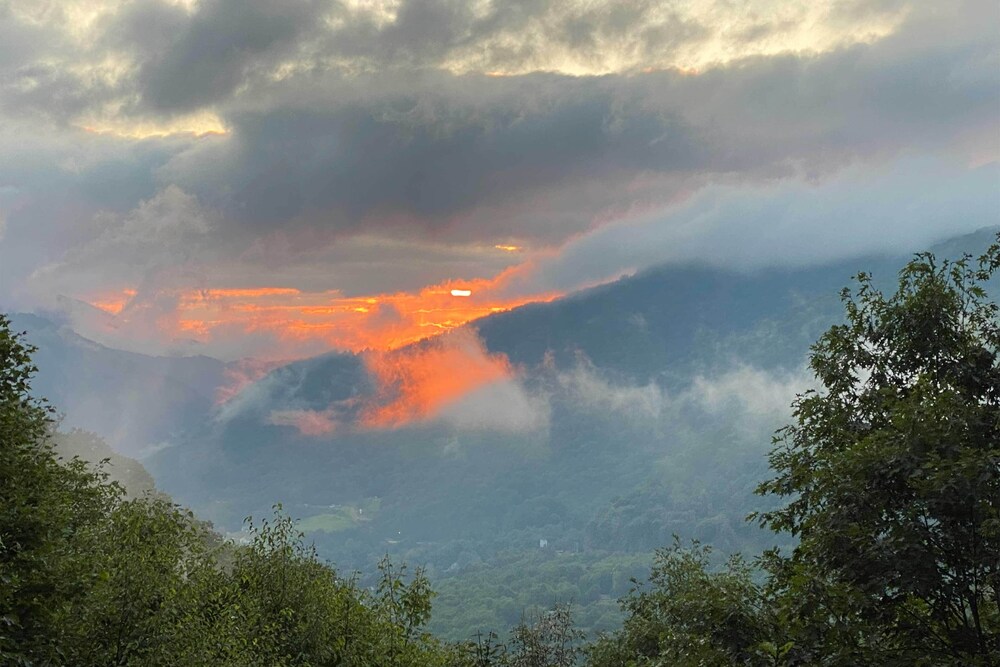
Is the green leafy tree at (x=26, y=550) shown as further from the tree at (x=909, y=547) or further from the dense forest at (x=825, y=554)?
the tree at (x=909, y=547)

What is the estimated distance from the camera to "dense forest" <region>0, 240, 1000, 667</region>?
19.3 meters

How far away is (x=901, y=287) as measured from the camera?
28219mm

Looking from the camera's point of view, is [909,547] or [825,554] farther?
[825,554]

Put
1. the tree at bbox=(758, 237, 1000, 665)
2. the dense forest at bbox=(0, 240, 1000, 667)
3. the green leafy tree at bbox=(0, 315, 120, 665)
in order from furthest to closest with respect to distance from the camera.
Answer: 1. the green leafy tree at bbox=(0, 315, 120, 665)
2. the dense forest at bbox=(0, 240, 1000, 667)
3. the tree at bbox=(758, 237, 1000, 665)

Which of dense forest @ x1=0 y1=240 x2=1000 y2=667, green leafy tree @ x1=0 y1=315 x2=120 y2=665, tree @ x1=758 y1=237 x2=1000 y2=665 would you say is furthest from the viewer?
green leafy tree @ x1=0 y1=315 x2=120 y2=665

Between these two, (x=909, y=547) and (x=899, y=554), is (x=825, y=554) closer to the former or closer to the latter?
(x=899, y=554)

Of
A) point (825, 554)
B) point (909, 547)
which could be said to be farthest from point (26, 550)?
point (909, 547)

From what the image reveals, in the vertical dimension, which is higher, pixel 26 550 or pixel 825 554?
pixel 26 550

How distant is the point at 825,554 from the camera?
67.8 feet

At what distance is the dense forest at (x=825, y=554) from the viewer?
63.4ft

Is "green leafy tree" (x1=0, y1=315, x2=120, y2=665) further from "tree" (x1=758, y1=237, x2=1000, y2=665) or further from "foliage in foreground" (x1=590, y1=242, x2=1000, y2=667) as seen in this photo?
"tree" (x1=758, y1=237, x2=1000, y2=665)

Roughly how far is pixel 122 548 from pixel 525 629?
109 ft

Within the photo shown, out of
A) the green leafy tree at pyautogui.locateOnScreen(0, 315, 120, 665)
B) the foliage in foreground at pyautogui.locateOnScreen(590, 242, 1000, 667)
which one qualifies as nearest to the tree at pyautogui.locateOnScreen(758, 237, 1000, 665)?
the foliage in foreground at pyautogui.locateOnScreen(590, 242, 1000, 667)

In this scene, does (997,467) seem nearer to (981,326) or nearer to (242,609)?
(981,326)
